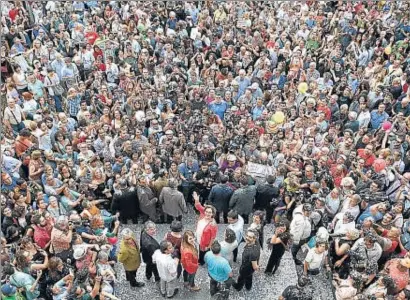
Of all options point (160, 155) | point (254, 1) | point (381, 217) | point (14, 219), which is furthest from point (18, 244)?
point (254, 1)

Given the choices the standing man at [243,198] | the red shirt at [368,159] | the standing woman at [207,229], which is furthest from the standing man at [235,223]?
the red shirt at [368,159]

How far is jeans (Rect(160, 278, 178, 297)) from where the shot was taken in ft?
27.8

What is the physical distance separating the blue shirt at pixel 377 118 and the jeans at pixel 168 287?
19.3ft

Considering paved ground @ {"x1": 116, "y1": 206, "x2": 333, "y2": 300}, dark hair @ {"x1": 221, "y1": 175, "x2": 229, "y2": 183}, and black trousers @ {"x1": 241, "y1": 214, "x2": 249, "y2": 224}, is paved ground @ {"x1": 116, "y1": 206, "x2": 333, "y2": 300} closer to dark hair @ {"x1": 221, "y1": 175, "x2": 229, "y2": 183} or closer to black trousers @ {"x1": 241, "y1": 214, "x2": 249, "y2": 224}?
black trousers @ {"x1": 241, "y1": 214, "x2": 249, "y2": 224}

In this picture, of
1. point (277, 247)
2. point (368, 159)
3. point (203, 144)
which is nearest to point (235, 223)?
point (277, 247)

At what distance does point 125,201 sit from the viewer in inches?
363

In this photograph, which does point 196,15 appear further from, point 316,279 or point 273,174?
point 316,279

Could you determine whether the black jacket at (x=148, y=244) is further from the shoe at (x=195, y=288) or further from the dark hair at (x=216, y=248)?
the shoe at (x=195, y=288)

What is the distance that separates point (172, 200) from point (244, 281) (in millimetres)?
1885

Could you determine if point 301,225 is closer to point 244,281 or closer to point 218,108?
→ point 244,281

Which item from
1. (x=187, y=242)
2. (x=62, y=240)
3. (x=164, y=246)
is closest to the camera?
(x=164, y=246)

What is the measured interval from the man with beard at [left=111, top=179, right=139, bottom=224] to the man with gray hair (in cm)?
50

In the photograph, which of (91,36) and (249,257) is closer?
(249,257)

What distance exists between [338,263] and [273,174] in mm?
2148
